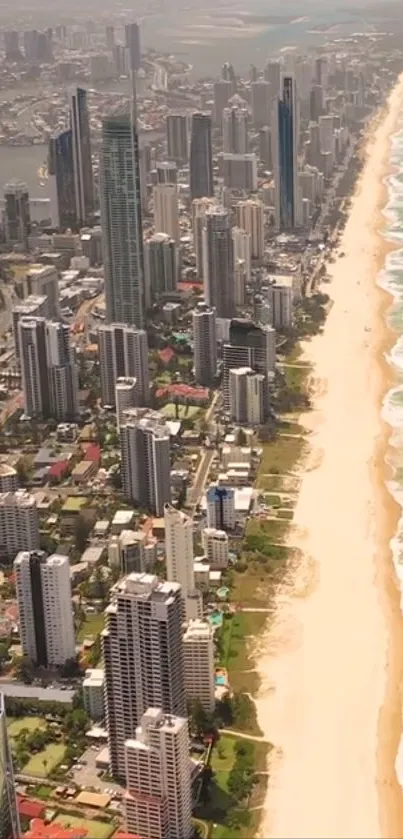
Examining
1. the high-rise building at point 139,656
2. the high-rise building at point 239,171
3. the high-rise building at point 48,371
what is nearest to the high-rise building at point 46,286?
the high-rise building at point 48,371

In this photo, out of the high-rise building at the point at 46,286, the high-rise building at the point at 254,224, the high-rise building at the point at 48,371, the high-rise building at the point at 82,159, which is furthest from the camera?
the high-rise building at the point at 82,159

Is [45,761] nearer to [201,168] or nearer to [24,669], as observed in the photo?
[24,669]

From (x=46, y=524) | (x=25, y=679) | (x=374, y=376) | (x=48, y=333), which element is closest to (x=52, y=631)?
(x=25, y=679)

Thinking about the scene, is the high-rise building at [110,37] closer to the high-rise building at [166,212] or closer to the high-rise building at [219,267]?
the high-rise building at [166,212]

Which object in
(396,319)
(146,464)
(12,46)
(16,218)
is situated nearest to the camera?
(146,464)

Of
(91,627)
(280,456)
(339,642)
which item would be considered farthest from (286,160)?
(339,642)
